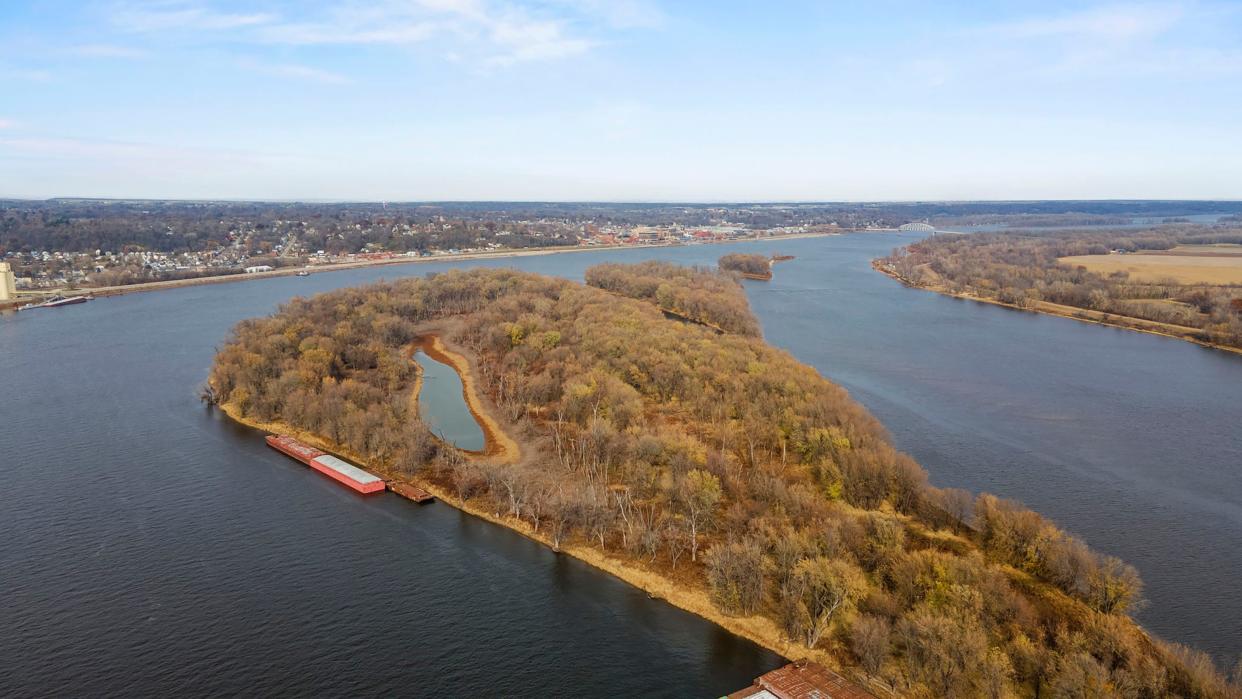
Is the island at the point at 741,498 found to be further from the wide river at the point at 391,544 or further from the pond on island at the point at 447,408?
the wide river at the point at 391,544

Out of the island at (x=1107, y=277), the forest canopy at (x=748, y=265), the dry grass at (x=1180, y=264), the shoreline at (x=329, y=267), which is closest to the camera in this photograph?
the island at (x=1107, y=277)

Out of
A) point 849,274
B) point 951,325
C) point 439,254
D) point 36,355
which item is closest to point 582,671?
point 36,355

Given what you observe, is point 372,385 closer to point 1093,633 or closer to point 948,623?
point 948,623

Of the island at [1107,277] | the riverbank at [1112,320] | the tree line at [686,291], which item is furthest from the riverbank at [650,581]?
the island at [1107,277]

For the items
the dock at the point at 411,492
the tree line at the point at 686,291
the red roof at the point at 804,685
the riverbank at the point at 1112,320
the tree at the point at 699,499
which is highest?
the tree line at the point at 686,291

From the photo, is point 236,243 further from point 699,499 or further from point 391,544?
point 699,499

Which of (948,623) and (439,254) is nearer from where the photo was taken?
(948,623)
